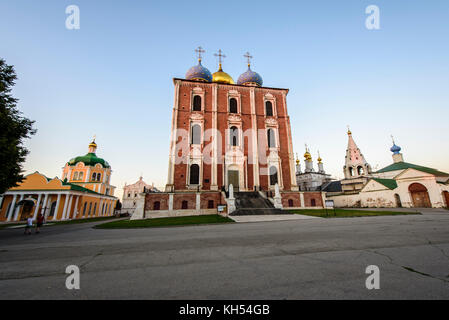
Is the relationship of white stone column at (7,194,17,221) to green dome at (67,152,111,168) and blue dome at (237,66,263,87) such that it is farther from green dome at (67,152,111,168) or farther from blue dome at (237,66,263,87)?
blue dome at (237,66,263,87)

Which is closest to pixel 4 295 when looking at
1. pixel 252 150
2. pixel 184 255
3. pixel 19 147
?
pixel 184 255

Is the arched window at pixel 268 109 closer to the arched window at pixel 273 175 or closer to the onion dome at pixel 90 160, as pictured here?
the arched window at pixel 273 175

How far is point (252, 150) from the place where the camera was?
24.5 m

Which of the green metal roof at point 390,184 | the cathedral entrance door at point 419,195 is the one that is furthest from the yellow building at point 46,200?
the cathedral entrance door at point 419,195

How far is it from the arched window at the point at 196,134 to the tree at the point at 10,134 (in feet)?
49.1

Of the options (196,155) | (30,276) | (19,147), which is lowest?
(30,276)

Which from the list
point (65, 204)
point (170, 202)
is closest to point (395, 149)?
point (170, 202)

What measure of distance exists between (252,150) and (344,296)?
74.1 ft

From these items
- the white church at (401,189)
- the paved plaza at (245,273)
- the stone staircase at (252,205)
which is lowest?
the paved plaza at (245,273)

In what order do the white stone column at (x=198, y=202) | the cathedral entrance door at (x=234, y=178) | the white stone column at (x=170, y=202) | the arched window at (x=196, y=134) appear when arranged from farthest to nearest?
the arched window at (x=196, y=134)
the cathedral entrance door at (x=234, y=178)
the white stone column at (x=198, y=202)
the white stone column at (x=170, y=202)

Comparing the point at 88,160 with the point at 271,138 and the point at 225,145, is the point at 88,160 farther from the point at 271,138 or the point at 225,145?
the point at 271,138

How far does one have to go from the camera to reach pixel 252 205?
17781mm

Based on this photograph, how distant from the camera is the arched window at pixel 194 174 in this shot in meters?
22.4
